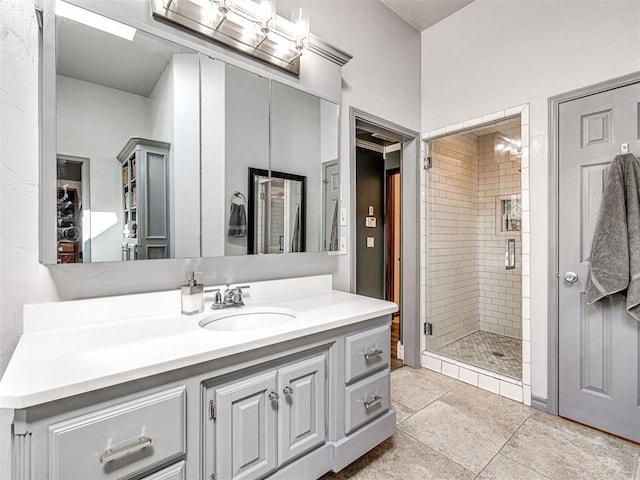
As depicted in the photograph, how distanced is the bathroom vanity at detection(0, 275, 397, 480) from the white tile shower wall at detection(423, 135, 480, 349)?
1554mm

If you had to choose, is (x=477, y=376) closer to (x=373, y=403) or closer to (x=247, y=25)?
(x=373, y=403)

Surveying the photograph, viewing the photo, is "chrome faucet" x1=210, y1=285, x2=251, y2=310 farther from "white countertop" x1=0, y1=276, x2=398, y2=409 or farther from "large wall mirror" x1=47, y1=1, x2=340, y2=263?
"large wall mirror" x1=47, y1=1, x2=340, y2=263

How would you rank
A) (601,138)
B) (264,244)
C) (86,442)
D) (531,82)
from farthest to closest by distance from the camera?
(531,82) < (601,138) < (264,244) < (86,442)

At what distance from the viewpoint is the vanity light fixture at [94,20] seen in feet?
3.95

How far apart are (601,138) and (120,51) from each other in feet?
8.43

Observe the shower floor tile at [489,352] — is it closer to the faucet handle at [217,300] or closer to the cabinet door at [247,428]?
the cabinet door at [247,428]

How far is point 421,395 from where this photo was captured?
239cm

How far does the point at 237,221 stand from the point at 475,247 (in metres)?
2.89

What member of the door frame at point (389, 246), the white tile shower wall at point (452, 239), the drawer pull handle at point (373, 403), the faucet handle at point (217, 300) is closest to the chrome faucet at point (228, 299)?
the faucet handle at point (217, 300)

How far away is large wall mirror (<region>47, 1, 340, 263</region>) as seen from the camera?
48.2 inches

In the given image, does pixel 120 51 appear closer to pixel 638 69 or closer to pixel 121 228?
pixel 121 228

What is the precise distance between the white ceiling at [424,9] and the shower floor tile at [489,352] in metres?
2.88

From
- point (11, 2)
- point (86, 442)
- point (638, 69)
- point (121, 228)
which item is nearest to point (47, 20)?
point (11, 2)

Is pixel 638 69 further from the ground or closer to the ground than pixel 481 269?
further from the ground
